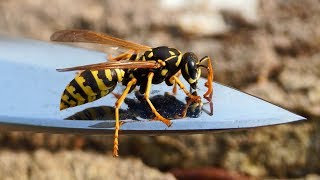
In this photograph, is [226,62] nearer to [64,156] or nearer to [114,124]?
[64,156]

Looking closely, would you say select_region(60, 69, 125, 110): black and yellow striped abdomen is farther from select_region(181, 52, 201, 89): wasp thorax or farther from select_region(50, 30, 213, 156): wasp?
select_region(181, 52, 201, 89): wasp thorax

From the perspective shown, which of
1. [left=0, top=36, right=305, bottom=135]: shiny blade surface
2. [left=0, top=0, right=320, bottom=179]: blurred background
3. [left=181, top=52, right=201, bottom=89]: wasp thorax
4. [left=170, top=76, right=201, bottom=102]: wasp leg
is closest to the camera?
[left=0, top=36, right=305, bottom=135]: shiny blade surface

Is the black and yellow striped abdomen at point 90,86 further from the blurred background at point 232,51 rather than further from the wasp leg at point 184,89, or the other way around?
the blurred background at point 232,51

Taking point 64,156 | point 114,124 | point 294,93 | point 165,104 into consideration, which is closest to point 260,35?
point 294,93

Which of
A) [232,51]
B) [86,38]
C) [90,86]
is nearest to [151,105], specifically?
[90,86]

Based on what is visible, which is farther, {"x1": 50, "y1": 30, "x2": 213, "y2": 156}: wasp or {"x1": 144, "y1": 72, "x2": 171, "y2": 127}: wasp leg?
{"x1": 50, "y1": 30, "x2": 213, "y2": 156}: wasp

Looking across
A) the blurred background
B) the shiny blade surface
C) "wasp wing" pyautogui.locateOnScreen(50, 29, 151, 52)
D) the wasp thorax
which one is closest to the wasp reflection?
the shiny blade surface

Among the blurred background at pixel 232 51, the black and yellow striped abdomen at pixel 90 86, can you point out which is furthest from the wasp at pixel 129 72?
the blurred background at pixel 232 51
